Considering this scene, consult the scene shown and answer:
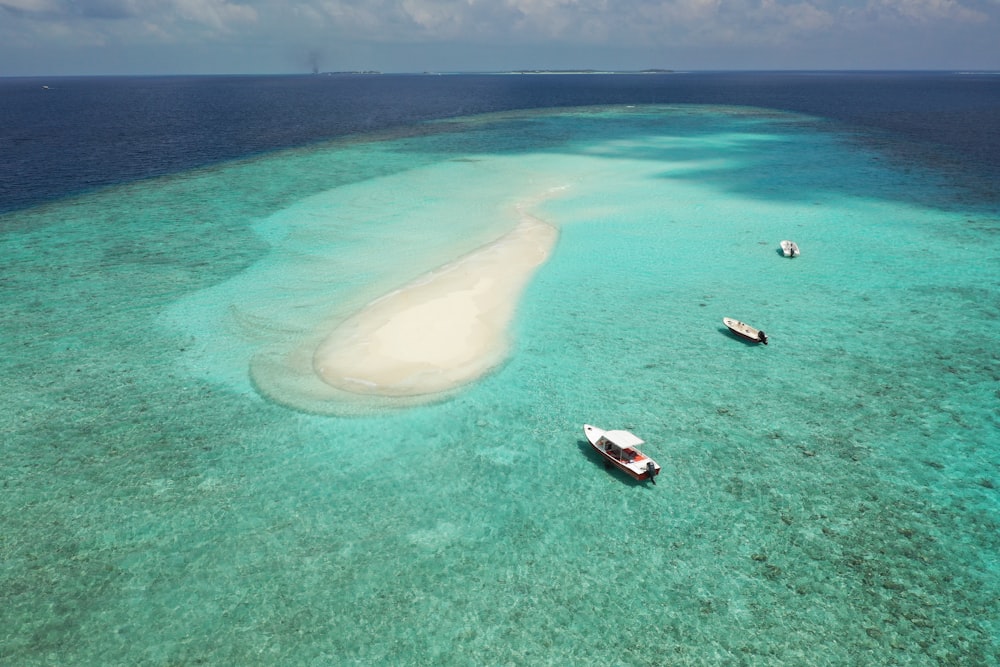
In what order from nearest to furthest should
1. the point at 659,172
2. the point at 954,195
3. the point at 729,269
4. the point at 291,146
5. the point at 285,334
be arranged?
the point at 285,334 → the point at 729,269 → the point at 954,195 → the point at 659,172 → the point at 291,146

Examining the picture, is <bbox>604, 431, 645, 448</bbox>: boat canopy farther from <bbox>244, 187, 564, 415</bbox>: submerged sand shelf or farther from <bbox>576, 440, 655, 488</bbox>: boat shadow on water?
<bbox>244, 187, 564, 415</bbox>: submerged sand shelf

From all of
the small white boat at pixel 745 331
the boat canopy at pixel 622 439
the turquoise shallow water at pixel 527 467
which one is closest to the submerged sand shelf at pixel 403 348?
the turquoise shallow water at pixel 527 467

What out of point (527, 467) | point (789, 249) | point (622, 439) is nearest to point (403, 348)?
point (527, 467)

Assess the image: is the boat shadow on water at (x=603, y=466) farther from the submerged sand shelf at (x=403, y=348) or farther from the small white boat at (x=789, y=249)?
the small white boat at (x=789, y=249)

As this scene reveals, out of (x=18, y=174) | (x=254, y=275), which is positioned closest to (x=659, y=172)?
(x=254, y=275)

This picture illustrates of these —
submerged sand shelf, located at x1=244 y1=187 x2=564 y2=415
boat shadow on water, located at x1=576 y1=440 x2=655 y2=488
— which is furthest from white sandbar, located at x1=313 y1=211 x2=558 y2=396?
boat shadow on water, located at x1=576 y1=440 x2=655 y2=488

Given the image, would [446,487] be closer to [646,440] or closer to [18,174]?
[646,440]

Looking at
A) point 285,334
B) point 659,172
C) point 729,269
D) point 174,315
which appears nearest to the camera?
point 285,334

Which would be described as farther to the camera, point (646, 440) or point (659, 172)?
point (659, 172)
